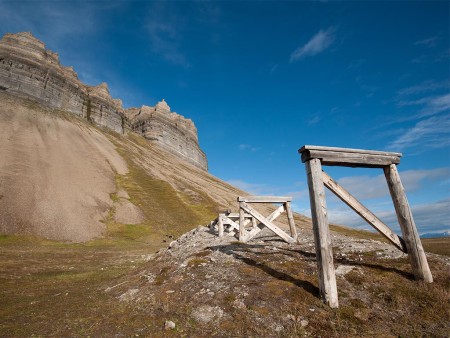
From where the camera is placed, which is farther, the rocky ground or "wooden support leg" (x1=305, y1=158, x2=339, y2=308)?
"wooden support leg" (x1=305, y1=158, x2=339, y2=308)

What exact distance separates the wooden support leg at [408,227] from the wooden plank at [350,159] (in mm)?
308

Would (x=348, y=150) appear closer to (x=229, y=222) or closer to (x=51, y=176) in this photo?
(x=229, y=222)

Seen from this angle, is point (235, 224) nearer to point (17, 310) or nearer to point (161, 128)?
point (17, 310)

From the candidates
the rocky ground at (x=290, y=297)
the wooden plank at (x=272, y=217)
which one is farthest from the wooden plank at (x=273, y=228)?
the rocky ground at (x=290, y=297)

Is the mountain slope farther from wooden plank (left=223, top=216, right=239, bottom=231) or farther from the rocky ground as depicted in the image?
the rocky ground

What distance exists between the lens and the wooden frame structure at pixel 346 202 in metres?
7.22

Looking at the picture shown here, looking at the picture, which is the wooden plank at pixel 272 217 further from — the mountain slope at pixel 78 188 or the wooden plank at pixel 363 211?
the mountain slope at pixel 78 188

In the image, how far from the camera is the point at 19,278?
48.7ft

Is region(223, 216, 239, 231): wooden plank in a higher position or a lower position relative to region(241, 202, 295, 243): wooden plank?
higher

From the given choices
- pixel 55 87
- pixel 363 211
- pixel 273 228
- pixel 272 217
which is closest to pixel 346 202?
pixel 363 211

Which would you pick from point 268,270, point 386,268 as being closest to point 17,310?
point 268,270

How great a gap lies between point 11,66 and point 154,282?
420ft

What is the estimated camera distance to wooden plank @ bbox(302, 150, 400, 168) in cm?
813

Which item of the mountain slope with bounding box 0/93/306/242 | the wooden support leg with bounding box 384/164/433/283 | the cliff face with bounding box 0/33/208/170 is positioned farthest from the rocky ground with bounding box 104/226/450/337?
the cliff face with bounding box 0/33/208/170
